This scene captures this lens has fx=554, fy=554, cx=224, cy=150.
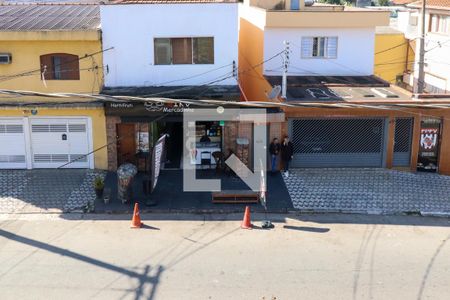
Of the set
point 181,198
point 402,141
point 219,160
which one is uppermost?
point 402,141

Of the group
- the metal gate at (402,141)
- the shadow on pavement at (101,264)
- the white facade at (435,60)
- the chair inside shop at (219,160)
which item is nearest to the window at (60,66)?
the chair inside shop at (219,160)

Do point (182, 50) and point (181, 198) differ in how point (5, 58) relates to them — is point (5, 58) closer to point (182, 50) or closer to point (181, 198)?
point (182, 50)

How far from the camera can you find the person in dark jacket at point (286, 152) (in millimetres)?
20156

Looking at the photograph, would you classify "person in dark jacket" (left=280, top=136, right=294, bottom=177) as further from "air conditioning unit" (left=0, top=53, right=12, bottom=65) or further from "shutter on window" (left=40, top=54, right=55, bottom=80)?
"air conditioning unit" (left=0, top=53, right=12, bottom=65)

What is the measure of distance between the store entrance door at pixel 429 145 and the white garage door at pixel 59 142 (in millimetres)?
12585

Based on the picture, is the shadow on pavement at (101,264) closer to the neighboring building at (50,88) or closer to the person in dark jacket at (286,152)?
the neighboring building at (50,88)

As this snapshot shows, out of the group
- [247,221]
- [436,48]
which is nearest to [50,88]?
[247,221]

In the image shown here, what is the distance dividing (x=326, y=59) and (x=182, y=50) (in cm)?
710

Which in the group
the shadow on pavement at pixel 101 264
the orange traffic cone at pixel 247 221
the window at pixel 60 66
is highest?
the window at pixel 60 66

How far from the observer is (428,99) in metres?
20.7

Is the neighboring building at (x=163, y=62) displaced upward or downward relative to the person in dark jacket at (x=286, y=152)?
upward

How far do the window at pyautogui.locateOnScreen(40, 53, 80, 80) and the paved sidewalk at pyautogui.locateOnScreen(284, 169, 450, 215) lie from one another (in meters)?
8.70

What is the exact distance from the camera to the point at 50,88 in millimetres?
20219

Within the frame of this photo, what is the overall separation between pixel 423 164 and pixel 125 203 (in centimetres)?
1126
